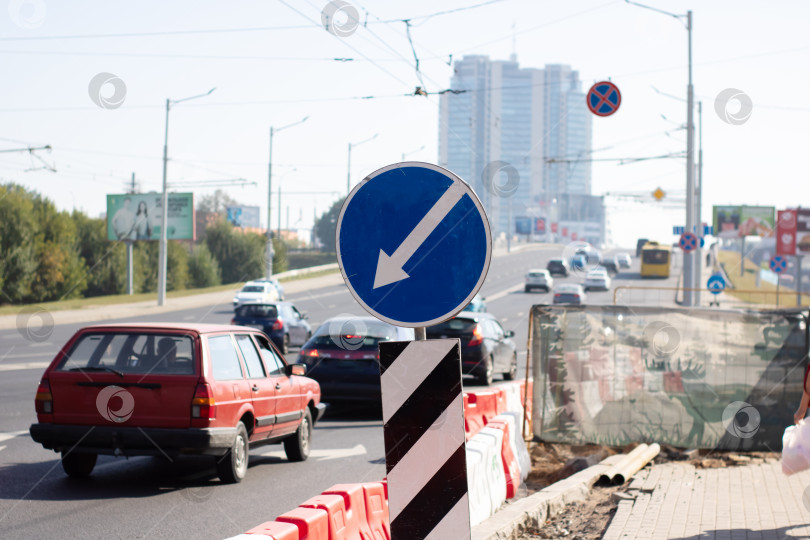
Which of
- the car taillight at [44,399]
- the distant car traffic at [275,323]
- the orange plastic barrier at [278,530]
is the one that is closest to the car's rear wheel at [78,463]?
the car taillight at [44,399]

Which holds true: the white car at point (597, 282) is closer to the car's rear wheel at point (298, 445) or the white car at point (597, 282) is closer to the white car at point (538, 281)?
the white car at point (538, 281)

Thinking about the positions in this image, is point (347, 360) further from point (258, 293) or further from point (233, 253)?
point (233, 253)

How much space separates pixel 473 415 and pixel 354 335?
3.68m

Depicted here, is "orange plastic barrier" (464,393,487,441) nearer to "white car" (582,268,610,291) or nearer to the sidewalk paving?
the sidewalk paving

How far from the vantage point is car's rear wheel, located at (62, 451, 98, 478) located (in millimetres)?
9109

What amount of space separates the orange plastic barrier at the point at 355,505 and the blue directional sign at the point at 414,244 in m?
1.79

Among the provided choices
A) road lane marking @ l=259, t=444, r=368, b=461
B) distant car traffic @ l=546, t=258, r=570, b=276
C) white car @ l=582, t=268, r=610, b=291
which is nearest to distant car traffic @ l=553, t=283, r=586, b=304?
white car @ l=582, t=268, r=610, b=291

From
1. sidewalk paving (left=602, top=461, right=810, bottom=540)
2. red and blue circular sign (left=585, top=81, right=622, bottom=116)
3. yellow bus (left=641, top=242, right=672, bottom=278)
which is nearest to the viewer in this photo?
sidewalk paving (left=602, top=461, right=810, bottom=540)

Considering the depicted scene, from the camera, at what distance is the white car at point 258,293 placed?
4872 centimetres

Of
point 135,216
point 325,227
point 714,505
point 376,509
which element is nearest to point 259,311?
point 714,505

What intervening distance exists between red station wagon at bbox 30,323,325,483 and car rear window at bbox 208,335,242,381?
12mm

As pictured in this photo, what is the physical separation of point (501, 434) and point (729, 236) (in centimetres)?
8986

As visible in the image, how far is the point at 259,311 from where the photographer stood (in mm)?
27906

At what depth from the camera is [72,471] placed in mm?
9203
